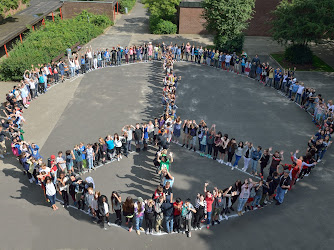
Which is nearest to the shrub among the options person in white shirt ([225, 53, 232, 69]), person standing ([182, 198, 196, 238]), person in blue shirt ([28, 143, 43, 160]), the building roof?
the building roof

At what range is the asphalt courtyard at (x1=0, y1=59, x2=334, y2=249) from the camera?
10195mm

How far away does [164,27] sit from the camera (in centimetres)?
3412

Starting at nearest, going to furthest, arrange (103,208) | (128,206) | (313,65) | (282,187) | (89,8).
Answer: (128,206) → (103,208) → (282,187) → (313,65) → (89,8)

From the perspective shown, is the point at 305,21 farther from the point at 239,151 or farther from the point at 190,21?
the point at 239,151

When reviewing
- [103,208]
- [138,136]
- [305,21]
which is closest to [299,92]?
[305,21]

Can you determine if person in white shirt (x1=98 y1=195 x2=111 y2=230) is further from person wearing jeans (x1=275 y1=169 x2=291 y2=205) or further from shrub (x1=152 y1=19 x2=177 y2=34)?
shrub (x1=152 y1=19 x2=177 y2=34)

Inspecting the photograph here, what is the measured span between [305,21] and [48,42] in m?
19.4

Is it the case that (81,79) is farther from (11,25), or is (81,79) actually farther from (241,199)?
(241,199)

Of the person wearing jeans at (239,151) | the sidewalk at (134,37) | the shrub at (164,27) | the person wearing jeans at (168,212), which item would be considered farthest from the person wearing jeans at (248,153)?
the shrub at (164,27)

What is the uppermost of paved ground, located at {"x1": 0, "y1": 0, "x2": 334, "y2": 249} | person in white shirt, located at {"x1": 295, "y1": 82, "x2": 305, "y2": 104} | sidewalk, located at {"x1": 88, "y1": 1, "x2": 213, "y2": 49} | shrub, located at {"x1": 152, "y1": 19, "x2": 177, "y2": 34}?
shrub, located at {"x1": 152, "y1": 19, "x2": 177, "y2": 34}

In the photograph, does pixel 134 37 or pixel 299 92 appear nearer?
pixel 299 92

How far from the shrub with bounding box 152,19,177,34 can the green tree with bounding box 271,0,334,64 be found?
12.8m

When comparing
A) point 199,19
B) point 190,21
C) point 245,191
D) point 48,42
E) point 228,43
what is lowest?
point 245,191

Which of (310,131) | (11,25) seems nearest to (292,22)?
(310,131)
